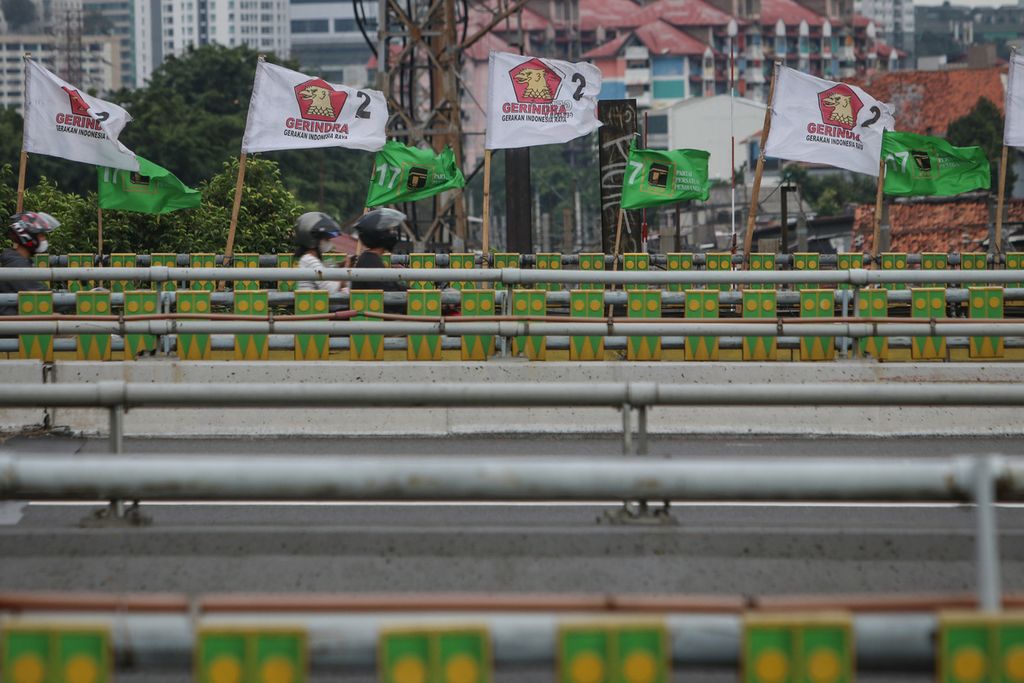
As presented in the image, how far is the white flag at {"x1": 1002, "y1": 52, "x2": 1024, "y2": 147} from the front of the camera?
22109 mm

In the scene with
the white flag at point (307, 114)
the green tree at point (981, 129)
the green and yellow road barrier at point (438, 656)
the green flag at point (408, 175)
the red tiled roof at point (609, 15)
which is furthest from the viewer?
the red tiled roof at point (609, 15)

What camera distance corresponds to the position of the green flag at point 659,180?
23.4 metres

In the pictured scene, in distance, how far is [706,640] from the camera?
3.58 meters

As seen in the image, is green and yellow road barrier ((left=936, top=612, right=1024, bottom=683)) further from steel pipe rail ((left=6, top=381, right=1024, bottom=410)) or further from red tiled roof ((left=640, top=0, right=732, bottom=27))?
red tiled roof ((left=640, top=0, right=732, bottom=27))

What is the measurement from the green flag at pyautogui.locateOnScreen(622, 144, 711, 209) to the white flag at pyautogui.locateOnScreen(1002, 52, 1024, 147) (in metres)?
4.90

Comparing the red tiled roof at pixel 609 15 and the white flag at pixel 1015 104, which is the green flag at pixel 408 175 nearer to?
the white flag at pixel 1015 104

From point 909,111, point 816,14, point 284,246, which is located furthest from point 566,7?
point 284,246

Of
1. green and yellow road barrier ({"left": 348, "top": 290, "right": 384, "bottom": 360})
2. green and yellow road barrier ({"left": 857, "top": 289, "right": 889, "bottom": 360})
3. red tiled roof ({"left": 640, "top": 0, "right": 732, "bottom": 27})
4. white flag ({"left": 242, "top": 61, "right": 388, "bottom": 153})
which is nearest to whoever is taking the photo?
green and yellow road barrier ({"left": 348, "top": 290, "right": 384, "bottom": 360})

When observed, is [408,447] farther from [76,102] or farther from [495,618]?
[76,102]

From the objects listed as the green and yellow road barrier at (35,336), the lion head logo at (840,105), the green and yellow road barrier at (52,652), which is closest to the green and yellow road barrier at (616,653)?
the green and yellow road barrier at (52,652)

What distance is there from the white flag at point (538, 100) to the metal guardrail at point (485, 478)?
50.1 feet

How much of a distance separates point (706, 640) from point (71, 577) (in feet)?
11.9

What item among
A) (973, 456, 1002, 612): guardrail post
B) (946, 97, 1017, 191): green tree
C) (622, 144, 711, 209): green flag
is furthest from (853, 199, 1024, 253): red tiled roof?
(973, 456, 1002, 612): guardrail post

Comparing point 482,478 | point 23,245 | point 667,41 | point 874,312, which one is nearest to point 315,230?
point 23,245
